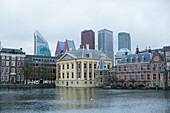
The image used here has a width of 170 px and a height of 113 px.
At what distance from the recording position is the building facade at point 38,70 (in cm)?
10294

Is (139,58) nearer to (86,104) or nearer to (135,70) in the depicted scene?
(135,70)

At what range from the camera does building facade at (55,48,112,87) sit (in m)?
97.2

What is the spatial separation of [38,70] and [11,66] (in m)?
11.5

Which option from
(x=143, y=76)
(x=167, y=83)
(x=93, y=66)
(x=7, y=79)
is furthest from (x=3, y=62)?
(x=167, y=83)

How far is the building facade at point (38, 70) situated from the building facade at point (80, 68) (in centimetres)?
873

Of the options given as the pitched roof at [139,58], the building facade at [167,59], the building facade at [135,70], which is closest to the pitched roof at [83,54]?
the building facade at [135,70]

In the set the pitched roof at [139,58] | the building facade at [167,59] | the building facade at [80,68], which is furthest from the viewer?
the building facade at [80,68]

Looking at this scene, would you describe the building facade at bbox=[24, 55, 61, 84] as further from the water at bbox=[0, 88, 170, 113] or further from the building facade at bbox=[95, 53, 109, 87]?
the water at bbox=[0, 88, 170, 113]

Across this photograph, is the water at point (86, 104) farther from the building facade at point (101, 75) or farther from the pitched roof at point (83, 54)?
the pitched roof at point (83, 54)

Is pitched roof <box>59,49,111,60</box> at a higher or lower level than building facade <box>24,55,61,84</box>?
higher

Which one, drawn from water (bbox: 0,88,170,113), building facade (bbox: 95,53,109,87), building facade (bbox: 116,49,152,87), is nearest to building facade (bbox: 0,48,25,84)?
building facade (bbox: 95,53,109,87)

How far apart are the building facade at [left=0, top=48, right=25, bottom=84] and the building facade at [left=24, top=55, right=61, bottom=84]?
3417 millimetres

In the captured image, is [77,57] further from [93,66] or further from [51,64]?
[51,64]

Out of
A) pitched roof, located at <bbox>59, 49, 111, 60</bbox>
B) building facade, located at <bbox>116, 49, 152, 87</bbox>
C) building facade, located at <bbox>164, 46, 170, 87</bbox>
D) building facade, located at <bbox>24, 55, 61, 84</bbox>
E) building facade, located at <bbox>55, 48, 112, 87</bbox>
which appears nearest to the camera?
building facade, located at <bbox>164, 46, 170, 87</bbox>
